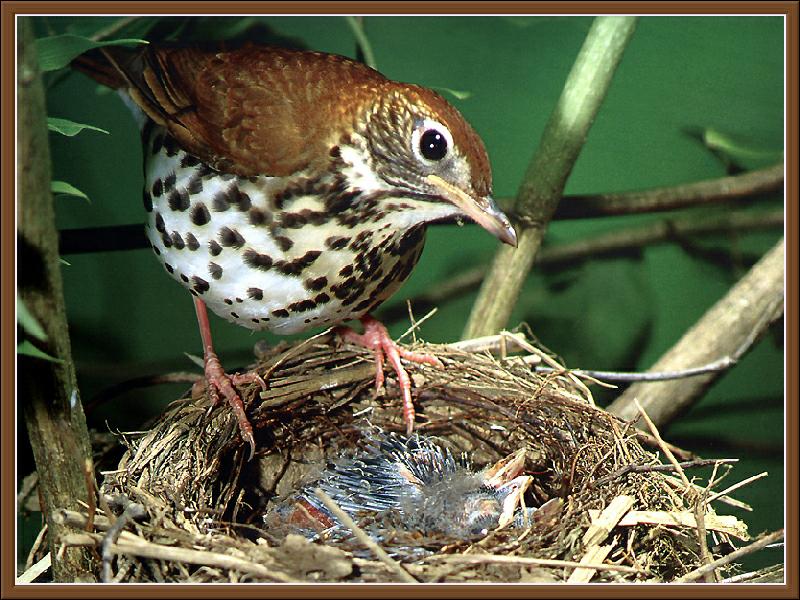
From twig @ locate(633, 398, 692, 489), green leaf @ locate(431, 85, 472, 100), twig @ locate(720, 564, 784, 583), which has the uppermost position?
green leaf @ locate(431, 85, 472, 100)

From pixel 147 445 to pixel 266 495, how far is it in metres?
0.25

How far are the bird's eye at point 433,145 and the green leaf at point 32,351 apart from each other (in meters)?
0.54

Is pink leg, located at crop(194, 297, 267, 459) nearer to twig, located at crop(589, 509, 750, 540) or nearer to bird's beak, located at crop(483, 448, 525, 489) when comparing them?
bird's beak, located at crop(483, 448, 525, 489)

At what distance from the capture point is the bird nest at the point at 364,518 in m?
1.04

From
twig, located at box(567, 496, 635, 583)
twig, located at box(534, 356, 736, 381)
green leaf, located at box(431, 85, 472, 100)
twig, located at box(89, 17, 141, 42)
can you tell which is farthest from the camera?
twig, located at box(534, 356, 736, 381)

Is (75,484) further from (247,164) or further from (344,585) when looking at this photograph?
(247,164)

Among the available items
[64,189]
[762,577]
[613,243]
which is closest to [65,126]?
[64,189]

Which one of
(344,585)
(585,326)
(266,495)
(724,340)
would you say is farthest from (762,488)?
(266,495)

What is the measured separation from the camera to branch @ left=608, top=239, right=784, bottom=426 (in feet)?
4.34

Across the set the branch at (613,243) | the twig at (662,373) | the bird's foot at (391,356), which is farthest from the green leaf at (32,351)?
the twig at (662,373)

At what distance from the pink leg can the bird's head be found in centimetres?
45

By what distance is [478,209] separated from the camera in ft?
3.56

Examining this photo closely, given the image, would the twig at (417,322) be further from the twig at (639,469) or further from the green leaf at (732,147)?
the green leaf at (732,147)

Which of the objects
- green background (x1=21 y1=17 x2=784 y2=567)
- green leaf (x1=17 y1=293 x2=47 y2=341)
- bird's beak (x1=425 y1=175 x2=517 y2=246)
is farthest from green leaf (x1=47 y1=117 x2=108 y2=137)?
bird's beak (x1=425 y1=175 x2=517 y2=246)
